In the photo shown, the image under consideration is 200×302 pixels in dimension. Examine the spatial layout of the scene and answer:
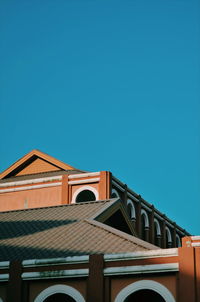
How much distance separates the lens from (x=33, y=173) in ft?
130

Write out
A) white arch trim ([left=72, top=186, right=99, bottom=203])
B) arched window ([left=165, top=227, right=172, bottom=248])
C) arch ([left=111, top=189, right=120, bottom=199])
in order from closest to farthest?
white arch trim ([left=72, top=186, right=99, bottom=203]), arch ([left=111, top=189, right=120, bottom=199]), arched window ([left=165, top=227, right=172, bottom=248])

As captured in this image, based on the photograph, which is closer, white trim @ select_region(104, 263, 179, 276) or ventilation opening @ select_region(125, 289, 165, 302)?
white trim @ select_region(104, 263, 179, 276)

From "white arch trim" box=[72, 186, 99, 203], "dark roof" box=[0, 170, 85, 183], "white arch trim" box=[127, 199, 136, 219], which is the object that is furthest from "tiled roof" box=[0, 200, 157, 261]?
"white arch trim" box=[127, 199, 136, 219]

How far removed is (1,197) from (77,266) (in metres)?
17.1

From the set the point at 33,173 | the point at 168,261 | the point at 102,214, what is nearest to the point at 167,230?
the point at 33,173

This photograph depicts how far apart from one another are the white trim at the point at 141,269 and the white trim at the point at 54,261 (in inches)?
36.9

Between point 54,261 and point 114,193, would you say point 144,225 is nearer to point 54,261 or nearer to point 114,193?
point 114,193

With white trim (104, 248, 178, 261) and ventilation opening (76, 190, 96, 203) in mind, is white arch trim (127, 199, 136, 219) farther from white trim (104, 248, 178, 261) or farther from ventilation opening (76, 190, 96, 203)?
white trim (104, 248, 178, 261)

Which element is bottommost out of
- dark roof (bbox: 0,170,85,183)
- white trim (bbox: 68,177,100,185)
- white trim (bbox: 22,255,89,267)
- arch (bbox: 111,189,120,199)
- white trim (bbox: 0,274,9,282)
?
white trim (bbox: 0,274,9,282)

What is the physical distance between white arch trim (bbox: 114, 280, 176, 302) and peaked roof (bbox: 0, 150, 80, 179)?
1881 cm

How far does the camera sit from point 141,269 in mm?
20109

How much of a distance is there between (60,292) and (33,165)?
19467mm

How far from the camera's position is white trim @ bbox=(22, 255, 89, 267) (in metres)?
21.0

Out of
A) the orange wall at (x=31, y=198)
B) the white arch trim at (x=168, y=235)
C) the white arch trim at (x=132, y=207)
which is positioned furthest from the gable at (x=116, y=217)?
the white arch trim at (x=168, y=235)
